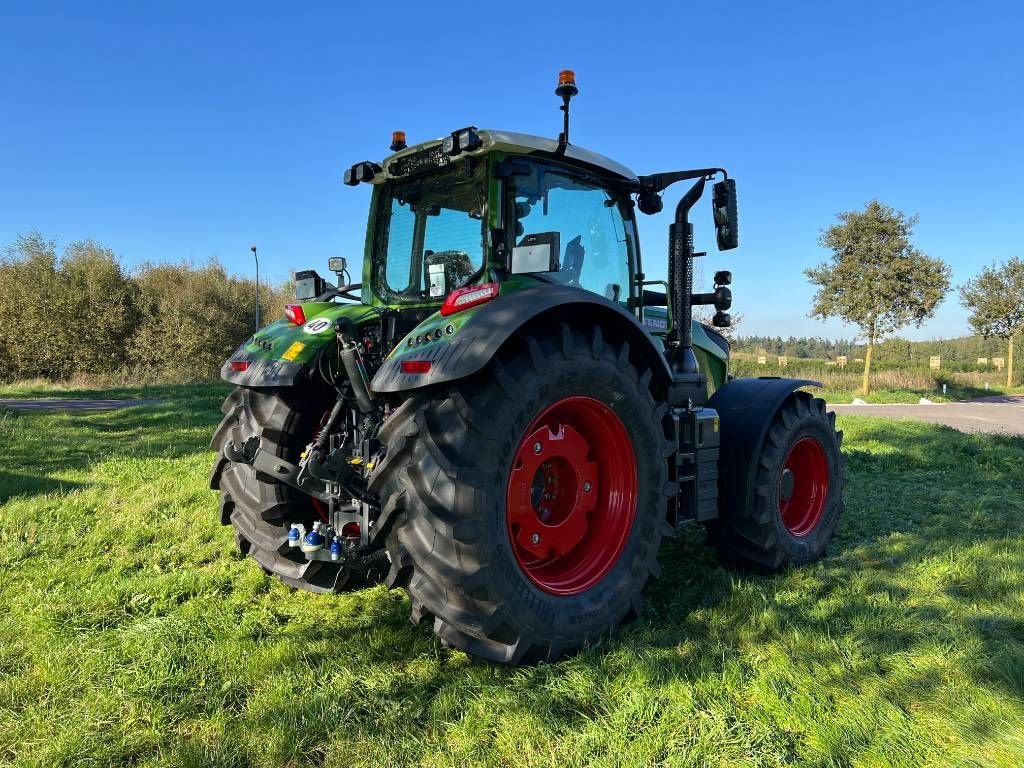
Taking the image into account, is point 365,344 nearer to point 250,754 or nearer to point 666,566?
point 250,754

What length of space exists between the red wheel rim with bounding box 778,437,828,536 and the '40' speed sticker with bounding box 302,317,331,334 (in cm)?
296

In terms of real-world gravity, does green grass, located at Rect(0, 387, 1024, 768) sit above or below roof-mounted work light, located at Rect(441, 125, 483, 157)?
below

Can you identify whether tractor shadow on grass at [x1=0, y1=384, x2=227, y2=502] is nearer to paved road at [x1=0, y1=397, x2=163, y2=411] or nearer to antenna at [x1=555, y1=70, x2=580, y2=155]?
paved road at [x1=0, y1=397, x2=163, y2=411]

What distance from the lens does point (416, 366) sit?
2.62 m

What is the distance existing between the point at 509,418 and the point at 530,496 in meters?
0.52

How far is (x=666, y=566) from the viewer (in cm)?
397

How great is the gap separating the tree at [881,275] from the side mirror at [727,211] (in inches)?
750

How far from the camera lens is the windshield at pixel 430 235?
3.38 meters

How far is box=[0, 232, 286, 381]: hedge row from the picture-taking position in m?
26.7

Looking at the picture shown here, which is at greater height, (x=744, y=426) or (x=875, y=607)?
(x=744, y=426)

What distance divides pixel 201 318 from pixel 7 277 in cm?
707

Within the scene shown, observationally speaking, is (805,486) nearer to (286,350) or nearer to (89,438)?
(286,350)

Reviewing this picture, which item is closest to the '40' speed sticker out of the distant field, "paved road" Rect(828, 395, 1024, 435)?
"paved road" Rect(828, 395, 1024, 435)

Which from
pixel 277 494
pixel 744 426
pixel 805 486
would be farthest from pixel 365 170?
pixel 805 486
